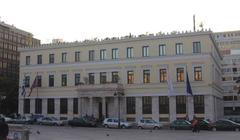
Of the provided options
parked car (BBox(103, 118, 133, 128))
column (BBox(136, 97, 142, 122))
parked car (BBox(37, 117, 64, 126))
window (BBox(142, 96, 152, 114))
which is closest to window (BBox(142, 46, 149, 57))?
window (BBox(142, 96, 152, 114))

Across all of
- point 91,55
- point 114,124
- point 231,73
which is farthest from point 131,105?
point 231,73

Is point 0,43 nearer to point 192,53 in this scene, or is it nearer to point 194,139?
point 192,53

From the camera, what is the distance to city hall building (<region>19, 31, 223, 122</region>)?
2436 inches

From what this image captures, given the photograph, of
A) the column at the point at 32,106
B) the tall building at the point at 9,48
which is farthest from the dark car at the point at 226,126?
the tall building at the point at 9,48

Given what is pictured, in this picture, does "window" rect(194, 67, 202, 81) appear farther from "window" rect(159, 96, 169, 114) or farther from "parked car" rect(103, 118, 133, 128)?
"parked car" rect(103, 118, 133, 128)

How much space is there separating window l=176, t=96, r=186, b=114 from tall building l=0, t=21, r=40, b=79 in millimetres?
59732

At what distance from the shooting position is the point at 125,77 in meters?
66.9

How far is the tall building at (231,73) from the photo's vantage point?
11142cm

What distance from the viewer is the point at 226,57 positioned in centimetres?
12212

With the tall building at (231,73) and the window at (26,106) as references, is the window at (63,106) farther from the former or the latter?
the tall building at (231,73)

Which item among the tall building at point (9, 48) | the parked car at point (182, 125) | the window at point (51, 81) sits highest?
the tall building at point (9, 48)

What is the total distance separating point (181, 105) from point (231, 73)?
63.1 meters

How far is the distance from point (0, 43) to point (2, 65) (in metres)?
5.96

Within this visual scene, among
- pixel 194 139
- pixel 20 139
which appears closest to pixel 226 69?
pixel 194 139
